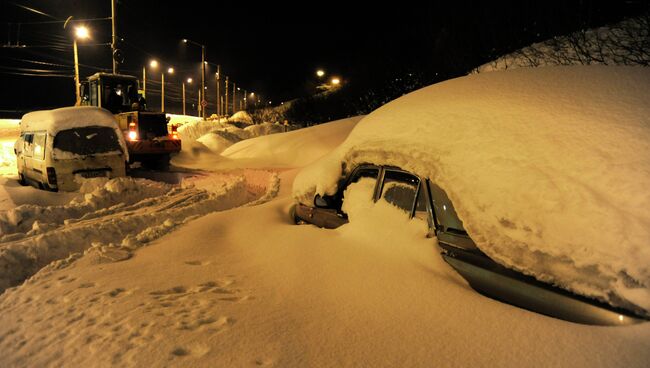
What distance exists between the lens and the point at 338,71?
195 ft

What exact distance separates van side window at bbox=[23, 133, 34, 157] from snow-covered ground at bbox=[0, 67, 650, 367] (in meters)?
6.89

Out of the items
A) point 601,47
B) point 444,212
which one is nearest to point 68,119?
point 444,212

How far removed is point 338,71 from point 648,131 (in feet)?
193

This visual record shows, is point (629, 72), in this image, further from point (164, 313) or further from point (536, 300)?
point (164, 313)

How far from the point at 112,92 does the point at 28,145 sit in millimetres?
5678

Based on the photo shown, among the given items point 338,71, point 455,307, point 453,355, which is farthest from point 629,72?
point 338,71

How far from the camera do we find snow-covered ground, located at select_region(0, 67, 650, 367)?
2182 millimetres

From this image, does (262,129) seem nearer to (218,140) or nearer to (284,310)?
(218,140)

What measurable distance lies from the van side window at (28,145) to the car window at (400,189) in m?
9.57

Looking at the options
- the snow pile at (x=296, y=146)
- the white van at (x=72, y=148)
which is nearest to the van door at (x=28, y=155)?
the white van at (x=72, y=148)

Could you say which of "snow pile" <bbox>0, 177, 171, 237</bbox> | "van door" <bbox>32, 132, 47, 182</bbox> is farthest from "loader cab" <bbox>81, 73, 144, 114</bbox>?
"snow pile" <bbox>0, 177, 171, 237</bbox>

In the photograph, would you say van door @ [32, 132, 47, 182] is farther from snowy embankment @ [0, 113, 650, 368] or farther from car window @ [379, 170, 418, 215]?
car window @ [379, 170, 418, 215]

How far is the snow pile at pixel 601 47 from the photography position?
1102cm

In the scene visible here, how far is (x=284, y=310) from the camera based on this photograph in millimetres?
2748
